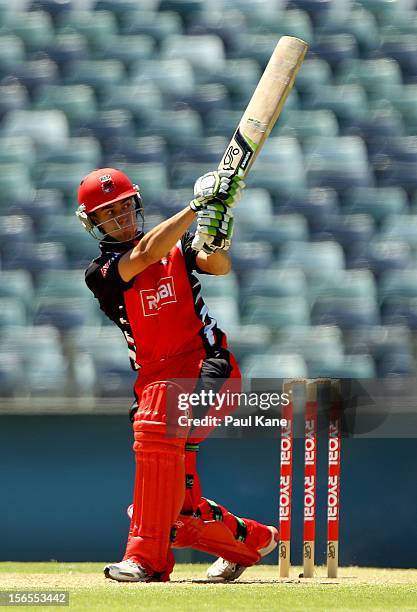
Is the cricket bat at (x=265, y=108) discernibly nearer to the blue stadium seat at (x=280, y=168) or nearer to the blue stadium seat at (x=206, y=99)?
the blue stadium seat at (x=280, y=168)

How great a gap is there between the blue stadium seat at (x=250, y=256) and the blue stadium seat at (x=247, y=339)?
349mm

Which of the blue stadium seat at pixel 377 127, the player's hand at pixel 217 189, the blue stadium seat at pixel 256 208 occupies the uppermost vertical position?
the blue stadium seat at pixel 377 127

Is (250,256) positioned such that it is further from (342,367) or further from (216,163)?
(342,367)

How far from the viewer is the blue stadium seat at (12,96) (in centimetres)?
709

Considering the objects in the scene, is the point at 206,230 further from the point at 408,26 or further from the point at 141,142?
Answer: the point at 408,26

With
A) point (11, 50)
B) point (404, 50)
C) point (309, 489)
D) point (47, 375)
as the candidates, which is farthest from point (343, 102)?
point (309, 489)

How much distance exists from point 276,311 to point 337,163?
0.99m

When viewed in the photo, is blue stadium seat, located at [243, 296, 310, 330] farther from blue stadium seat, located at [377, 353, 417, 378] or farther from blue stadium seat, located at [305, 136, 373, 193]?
blue stadium seat, located at [305, 136, 373, 193]

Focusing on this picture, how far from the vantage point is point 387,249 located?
21.3 ft

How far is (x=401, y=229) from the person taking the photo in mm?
6539

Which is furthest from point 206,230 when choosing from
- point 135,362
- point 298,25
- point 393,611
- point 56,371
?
point 298,25

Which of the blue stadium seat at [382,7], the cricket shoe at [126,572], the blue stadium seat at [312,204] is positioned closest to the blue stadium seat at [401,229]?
the blue stadium seat at [312,204]

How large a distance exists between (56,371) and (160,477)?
214 centimetres

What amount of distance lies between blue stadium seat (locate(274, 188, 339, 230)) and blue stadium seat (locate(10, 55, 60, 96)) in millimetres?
1547
